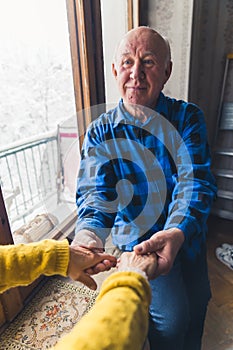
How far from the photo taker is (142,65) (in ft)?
2.92

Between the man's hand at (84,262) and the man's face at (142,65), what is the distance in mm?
548

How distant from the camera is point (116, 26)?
1521 millimetres

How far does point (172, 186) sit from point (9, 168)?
1675 mm

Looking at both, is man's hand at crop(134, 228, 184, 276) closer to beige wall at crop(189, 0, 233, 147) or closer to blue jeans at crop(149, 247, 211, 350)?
blue jeans at crop(149, 247, 211, 350)

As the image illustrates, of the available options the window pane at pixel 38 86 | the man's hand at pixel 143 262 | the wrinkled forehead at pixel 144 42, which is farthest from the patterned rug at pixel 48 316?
the wrinkled forehead at pixel 144 42

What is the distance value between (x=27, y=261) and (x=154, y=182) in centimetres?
55

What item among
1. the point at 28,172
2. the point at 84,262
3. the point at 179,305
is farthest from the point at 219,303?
the point at 28,172

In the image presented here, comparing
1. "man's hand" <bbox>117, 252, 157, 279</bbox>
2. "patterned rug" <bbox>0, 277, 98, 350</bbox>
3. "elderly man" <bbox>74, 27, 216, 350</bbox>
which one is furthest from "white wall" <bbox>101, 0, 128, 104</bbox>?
"patterned rug" <bbox>0, 277, 98, 350</bbox>

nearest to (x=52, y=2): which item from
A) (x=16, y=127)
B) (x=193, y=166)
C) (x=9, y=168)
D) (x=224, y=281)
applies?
(x=16, y=127)

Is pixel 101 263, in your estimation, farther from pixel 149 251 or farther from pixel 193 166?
pixel 193 166

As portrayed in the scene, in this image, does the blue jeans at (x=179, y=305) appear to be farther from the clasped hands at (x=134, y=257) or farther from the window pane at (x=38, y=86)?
the window pane at (x=38, y=86)

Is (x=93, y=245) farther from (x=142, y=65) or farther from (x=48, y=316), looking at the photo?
(x=48, y=316)

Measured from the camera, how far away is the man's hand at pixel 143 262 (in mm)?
685

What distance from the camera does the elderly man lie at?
2.83ft
